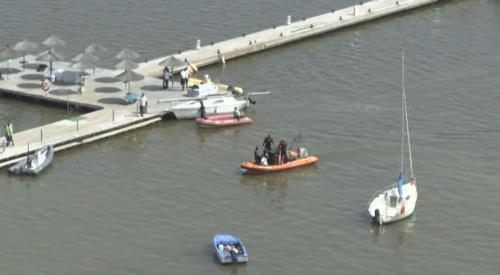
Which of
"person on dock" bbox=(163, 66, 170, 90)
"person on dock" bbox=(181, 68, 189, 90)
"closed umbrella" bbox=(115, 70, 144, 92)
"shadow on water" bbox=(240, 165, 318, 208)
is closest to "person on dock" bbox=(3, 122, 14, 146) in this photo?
"closed umbrella" bbox=(115, 70, 144, 92)

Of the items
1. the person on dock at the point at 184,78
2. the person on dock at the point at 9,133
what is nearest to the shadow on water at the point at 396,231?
the person on dock at the point at 9,133

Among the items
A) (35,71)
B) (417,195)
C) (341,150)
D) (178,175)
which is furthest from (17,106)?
(417,195)

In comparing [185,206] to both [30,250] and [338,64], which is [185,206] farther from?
[338,64]

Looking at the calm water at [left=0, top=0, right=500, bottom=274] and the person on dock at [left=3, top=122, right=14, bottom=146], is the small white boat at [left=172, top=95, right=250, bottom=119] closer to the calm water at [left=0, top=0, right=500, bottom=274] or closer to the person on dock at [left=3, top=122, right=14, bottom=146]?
the calm water at [left=0, top=0, right=500, bottom=274]

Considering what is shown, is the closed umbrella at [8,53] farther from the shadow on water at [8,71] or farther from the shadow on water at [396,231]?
the shadow on water at [396,231]

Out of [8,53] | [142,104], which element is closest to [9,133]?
[142,104]

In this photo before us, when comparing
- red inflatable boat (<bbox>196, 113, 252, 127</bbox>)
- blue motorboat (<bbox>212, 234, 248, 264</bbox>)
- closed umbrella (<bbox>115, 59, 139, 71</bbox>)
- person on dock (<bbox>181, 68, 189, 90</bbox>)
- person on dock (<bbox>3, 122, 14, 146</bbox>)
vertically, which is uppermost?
closed umbrella (<bbox>115, 59, 139, 71</bbox>)

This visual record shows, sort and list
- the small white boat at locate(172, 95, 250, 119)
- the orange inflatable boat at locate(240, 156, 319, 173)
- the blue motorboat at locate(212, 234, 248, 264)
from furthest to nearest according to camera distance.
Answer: the small white boat at locate(172, 95, 250, 119)
the orange inflatable boat at locate(240, 156, 319, 173)
the blue motorboat at locate(212, 234, 248, 264)
